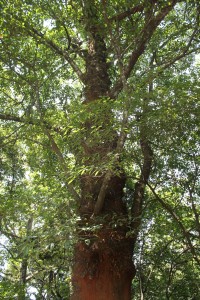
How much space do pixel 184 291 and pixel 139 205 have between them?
11.9ft

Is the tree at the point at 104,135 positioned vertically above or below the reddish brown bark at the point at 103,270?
above

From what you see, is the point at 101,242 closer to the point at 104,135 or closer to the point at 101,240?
the point at 101,240

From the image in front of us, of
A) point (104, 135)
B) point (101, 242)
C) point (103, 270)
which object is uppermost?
point (104, 135)

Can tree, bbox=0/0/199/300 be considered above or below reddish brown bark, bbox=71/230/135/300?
above

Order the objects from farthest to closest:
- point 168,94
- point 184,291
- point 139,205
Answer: point 184,291 → point 139,205 → point 168,94

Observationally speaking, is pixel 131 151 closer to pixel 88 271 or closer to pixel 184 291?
pixel 88 271

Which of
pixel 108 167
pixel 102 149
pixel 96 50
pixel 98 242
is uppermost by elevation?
pixel 96 50

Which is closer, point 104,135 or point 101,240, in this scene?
point 104,135

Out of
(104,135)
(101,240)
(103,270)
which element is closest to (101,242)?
(101,240)

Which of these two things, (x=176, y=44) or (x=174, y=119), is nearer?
(x=174, y=119)

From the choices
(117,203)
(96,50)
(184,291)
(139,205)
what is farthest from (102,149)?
(184,291)

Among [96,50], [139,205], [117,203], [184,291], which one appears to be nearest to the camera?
[117,203]

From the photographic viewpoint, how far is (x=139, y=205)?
16.4ft

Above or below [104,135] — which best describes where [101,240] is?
below
